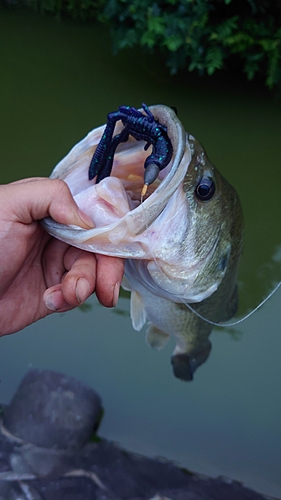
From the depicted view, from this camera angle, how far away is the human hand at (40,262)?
932 millimetres

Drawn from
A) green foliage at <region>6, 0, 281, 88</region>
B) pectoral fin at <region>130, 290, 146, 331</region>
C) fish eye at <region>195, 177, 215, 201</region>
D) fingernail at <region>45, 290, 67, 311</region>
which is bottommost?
pectoral fin at <region>130, 290, 146, 331</region>

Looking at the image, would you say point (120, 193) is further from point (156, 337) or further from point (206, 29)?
point (206, 29)

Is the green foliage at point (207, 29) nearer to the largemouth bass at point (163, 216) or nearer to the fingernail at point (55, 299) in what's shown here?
the largemouth bass at point (163, 216)

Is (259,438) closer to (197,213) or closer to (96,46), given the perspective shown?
(197,213)

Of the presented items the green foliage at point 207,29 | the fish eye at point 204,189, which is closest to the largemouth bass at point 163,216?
the fish eye at point 204,189

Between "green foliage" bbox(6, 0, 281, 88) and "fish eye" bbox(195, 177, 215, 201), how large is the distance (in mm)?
2363

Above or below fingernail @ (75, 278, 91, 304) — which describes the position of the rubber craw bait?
above

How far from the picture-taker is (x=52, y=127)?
3355 millimetres

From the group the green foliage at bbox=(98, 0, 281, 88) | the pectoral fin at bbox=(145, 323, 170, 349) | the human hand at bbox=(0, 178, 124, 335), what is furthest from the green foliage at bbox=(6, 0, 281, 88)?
the human hand at bbox=(0, 178, 124, 335)

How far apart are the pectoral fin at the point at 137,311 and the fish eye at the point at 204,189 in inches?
17.3

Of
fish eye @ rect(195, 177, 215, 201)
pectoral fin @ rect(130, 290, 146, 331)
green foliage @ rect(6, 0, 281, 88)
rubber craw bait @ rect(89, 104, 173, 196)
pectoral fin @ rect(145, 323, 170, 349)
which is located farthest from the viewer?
green foliage @ rect(6, 0, 281, 88)

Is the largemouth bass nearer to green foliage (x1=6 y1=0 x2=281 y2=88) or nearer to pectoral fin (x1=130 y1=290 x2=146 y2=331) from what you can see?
pectoral fin (x1=130 y1=290 x2=146 y2=331)

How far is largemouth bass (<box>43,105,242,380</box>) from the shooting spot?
0.93 meters

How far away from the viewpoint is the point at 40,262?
3.90 feet
